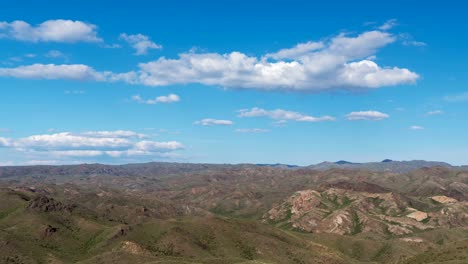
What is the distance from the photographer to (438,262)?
188m

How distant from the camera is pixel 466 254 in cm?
19750

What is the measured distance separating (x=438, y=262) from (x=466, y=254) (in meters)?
17.1
